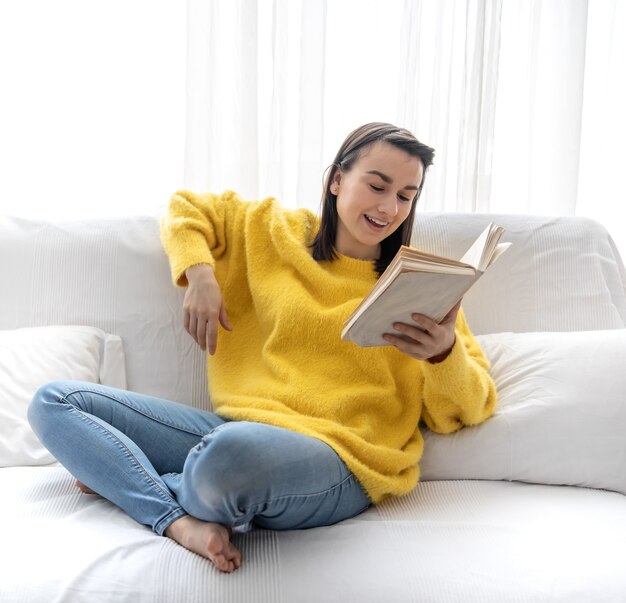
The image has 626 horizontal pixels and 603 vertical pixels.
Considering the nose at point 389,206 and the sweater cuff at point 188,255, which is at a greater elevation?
the nose at point 389,206

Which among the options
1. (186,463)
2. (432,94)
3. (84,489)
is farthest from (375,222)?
(432,94)

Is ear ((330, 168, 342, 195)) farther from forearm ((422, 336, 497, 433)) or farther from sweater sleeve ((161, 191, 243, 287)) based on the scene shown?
forearm ((422, 336, 497, 433))

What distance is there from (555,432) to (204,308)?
691 mm

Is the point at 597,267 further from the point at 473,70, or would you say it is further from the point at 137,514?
the point at 137,514

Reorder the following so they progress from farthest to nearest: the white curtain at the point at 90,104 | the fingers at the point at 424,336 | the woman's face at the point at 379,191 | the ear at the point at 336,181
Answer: the white curtain at the point at 90,104
the ear at the point at 336,181
the woman's face at the point at 379,191
the fingers at the point at 424,336

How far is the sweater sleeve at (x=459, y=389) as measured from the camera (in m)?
1.28

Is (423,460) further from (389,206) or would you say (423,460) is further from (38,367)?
(38,367)

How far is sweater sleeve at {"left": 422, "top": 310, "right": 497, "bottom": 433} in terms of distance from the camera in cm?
128

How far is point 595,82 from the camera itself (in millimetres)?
2244

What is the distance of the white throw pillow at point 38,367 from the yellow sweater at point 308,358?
0.79 feet

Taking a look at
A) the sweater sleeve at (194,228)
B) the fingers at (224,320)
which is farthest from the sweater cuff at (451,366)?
the sweater sleeve at (194,228)

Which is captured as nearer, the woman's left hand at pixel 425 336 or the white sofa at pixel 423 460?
the white sofa at pixel 423 460

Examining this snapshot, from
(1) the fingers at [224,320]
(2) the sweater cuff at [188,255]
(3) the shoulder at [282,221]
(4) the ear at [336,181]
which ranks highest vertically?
(4) the ear at [336,181]

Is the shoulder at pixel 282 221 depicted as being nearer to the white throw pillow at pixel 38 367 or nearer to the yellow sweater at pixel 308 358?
the yellow sweater at pixel 308 358
